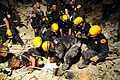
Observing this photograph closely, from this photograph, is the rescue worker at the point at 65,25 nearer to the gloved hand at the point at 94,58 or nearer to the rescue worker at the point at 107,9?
the gloved hand at the point at 94,58

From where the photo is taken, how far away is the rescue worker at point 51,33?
6.67 m

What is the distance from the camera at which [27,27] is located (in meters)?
8.48

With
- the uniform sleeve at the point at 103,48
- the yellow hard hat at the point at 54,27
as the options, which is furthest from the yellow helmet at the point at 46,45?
the uniform sleeve at the point at 103,48

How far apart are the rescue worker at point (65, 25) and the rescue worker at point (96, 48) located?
3.61 feet

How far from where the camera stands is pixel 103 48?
612 centimetres

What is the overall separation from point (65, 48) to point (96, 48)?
877mm

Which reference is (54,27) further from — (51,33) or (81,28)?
(81,28)

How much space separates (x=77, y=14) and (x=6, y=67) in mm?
2842

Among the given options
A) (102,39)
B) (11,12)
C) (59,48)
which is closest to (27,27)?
(11,12)

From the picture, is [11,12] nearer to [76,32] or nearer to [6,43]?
[6,43]

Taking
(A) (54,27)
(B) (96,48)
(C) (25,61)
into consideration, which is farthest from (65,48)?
(C) (25,61)

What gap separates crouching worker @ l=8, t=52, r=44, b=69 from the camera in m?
6.19

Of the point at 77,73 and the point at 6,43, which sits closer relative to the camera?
the point at 77,73

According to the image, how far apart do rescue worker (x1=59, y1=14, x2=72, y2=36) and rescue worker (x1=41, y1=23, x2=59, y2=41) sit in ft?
1.00
